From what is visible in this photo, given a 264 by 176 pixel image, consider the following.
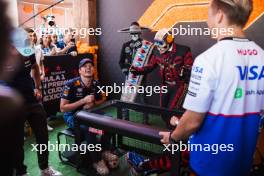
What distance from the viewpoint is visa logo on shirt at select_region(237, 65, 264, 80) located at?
3.55ft

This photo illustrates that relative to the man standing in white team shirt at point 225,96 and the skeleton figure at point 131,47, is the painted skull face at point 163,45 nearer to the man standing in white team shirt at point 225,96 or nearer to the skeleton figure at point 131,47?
the skeleton figure at point 131,47

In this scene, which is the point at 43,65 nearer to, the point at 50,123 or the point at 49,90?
the point at 49,90

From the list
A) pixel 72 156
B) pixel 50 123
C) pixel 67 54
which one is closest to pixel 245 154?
pixel 72 156

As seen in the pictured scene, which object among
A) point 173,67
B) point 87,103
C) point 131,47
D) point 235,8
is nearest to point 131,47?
point 131,47

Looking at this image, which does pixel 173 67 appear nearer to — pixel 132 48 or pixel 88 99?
pixel 132 48

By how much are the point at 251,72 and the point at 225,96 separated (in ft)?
0.51

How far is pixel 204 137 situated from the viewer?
3.79ft

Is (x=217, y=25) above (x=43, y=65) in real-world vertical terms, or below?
above

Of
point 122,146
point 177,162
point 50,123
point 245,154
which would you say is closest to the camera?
point 245,154

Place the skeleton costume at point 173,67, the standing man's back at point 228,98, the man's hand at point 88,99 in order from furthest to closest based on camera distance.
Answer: the skeleton costume at point 173,67
the man's hand at point 88,99
the standing man's back at point 228,98

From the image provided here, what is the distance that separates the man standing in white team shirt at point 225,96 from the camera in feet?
3.47

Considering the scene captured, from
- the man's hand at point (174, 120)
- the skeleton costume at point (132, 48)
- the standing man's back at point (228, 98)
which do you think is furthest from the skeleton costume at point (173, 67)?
the standing man's back at point (228, 98)

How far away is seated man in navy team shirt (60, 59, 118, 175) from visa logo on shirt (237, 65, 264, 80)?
5.10 feet

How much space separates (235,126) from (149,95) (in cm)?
343
